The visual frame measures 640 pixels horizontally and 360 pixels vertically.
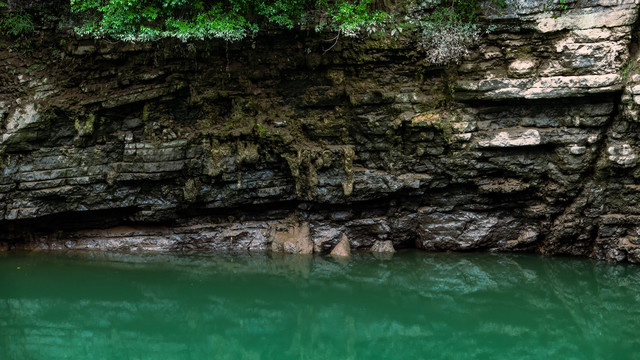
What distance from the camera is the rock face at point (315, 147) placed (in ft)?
30.9

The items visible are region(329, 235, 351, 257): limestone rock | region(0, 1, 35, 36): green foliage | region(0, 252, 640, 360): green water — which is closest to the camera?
region(0, 252, 640, 360): green water

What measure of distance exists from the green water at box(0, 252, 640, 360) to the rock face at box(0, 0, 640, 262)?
2.19ft

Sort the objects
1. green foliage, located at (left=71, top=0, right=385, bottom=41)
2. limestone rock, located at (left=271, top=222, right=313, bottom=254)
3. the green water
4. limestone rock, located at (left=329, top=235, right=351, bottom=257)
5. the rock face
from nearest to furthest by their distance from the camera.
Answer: the green water < green foliage, located at (left=71, top=0, right=385, bottom=41) < the rock face < limestone rock, located at (left=329, top=235, right=351, bottom=257) < limestone rock, located at (left=271, top=222, right=313, bottom=254)

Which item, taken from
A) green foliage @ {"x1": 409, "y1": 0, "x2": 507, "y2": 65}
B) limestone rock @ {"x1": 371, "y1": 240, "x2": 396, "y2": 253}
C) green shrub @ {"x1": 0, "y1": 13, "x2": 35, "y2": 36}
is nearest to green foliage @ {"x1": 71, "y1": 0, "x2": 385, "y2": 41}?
green foliage @ {"x1": 409, "y1": 0, "x2": 507, "y2": 65}

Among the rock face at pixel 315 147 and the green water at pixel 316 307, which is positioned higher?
the rock face at pixel 315 147

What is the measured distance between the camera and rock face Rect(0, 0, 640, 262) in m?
9.41

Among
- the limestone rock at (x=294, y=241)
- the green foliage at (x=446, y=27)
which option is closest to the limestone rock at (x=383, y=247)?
the limestone rock at (x=294, y=241)

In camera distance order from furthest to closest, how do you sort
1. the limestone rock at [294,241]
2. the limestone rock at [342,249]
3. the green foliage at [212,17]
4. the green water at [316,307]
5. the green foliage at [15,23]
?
the limestone rock at [294,241]
the limestone rock at [342,249]
the green foliage at [15,23]
the green foliage at [212,17]
the green water at [316,307]

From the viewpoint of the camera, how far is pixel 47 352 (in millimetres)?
6582

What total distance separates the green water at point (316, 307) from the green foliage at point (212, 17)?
13.7 ft

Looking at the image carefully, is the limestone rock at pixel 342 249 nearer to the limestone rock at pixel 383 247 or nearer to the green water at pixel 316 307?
the green water at pixel 316 307

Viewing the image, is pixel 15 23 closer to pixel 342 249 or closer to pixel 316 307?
pixel 342 249

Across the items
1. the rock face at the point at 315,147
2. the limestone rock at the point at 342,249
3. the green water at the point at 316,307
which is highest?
the rock face at the point at 315,147

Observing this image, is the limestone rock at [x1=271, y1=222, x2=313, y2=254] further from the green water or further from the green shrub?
the green shrub
